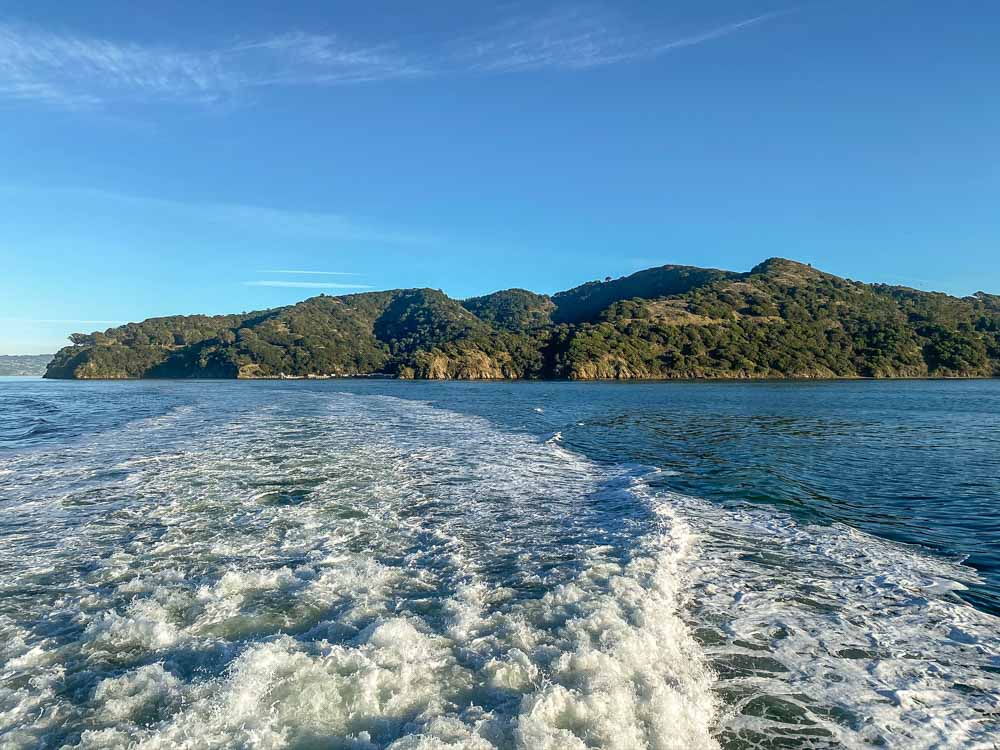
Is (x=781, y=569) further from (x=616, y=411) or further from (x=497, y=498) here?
(x=616, y=411)

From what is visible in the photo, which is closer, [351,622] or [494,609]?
[351,622]

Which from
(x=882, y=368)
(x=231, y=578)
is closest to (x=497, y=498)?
(x=231, y=578)

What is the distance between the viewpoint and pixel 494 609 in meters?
7.13

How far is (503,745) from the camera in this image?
172 inches

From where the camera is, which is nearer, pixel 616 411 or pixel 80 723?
pixel 80 723

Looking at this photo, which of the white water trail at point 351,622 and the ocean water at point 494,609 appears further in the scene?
the ocean water at point 494,609

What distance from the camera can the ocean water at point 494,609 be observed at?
4750mm

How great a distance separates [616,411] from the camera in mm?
44062

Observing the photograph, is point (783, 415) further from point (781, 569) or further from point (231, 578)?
point (231, 578)

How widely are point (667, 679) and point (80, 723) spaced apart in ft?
17.6

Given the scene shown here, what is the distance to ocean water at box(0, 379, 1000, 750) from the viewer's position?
475cm

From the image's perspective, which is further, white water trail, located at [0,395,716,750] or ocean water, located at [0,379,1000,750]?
ocean water, located at [0,379,1000,750]

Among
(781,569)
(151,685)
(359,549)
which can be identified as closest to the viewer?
(151,685)

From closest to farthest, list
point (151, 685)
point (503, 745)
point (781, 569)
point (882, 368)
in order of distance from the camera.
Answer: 1. point (503, 745)
2. point (151, 685)
3. point (781, 569)
4. point (882, 368)
